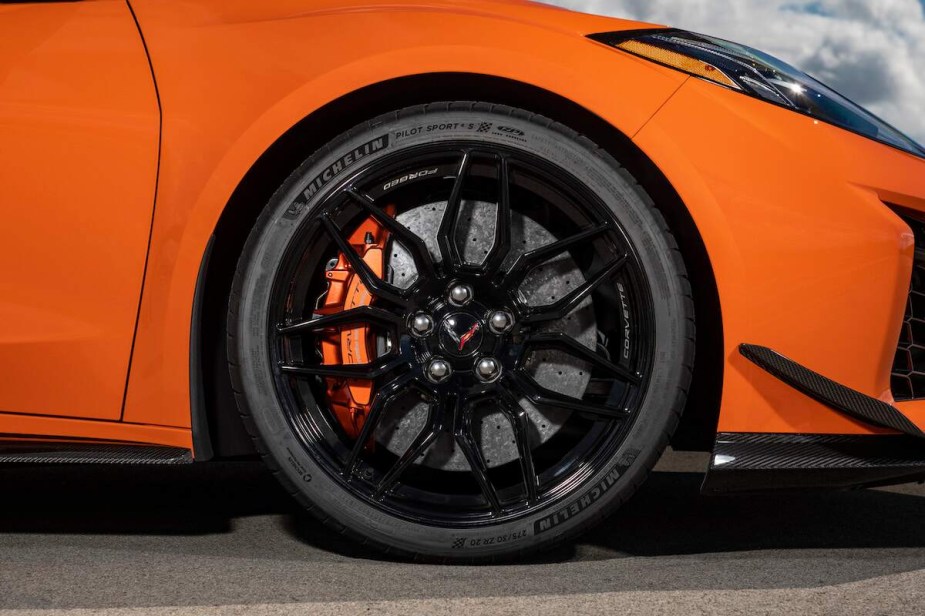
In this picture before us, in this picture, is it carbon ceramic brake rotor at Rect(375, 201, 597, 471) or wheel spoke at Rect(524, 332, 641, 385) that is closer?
wheel spoke at Rect(524, 332, 641, 385)

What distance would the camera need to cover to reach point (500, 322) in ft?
5.96

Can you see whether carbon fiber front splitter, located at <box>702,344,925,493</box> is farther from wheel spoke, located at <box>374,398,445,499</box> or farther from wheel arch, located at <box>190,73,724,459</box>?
wheel spoke, located at <box>374,398,445,499</box>

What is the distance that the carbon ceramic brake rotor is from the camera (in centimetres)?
193

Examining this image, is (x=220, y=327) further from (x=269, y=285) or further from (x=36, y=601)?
(x=36, y=601)

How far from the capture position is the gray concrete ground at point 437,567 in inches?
60.9

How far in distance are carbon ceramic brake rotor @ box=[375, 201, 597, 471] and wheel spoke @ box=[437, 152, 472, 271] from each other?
0.32ft

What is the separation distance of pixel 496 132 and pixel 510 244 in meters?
0.22

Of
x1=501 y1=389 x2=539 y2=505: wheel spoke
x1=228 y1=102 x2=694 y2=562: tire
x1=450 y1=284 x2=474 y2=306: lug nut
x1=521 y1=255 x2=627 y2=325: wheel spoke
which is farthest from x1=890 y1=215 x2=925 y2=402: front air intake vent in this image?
x1=450 y1=284 x2=474 y2=306: lug nut

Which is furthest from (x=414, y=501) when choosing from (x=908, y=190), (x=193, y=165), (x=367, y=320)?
(x=908, y=190)

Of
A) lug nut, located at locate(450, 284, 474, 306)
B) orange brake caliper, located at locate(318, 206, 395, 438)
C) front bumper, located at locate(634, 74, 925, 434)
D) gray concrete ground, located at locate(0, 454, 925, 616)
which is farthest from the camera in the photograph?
orange brake caliper, located at locate(318, 206, 395, 438)

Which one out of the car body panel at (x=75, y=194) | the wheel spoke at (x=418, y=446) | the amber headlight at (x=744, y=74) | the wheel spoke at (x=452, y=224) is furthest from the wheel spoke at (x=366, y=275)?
the amber headlight at (x=744, y=74)

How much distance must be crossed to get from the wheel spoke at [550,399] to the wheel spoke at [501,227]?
0.73 ft

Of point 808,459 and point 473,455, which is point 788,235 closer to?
point 808,459

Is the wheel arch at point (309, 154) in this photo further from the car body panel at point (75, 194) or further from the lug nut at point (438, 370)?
the lug nut at point (438, 370)
